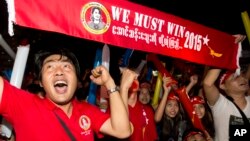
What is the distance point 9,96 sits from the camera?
188 centimetres

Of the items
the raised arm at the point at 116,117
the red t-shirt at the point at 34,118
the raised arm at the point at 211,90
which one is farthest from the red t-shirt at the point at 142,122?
the red t-shirt at the point at 34,118

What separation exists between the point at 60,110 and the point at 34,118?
0.23m

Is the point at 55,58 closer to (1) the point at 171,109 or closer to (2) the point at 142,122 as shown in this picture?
(2) the point at 142,122

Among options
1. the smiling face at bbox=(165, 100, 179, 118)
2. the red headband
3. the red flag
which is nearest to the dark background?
the smiling face at bbox=(165, 100, 179, 118)

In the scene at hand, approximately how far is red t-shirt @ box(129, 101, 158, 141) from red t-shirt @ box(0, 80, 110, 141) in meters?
1.49

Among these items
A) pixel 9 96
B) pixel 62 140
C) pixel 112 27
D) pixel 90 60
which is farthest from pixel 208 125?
pixel 90 60

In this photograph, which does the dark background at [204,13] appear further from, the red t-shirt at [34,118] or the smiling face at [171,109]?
the red t-shirt at [34,118]

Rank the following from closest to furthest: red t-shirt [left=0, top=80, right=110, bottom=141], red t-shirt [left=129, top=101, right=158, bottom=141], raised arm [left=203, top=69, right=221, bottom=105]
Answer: red t-shirt [left=0, top=80, right=110, bottom=141]
raised arm [left=203, top=69, right=221, bottom=105]
red t-shirt [left=129, top=101, right=158, bottom=141]

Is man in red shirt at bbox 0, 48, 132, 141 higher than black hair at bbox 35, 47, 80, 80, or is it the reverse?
black hair at bbox 35, 47, 80, 80

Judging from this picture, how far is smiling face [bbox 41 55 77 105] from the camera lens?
218 centimetres

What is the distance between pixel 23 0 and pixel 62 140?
964 millimetres

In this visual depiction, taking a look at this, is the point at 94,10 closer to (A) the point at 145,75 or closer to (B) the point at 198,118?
(B) the point at 198,118

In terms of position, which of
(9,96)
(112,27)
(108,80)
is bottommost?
(9,96)

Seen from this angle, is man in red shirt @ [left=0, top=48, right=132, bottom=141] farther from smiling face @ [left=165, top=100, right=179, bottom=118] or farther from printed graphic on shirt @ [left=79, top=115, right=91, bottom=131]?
smiling face @ [left=165, top=100, right=179, bottom=118]
